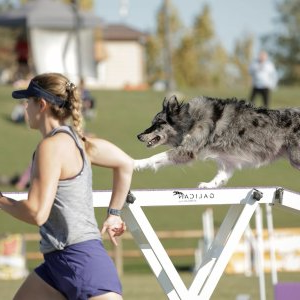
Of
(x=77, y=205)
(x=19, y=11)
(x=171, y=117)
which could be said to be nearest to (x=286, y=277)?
(x=171, y=117)

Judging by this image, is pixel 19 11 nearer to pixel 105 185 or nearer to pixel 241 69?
pixel 105 185

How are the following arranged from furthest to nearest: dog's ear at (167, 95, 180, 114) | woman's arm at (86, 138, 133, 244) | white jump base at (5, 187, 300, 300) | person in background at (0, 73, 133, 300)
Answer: dog's ear at (167, 95, 180, 114), white jump base at (5, 187, 300, 300), woman's arm at (86, 138, 133, 244), person in background at (0, 73, 133, 300)

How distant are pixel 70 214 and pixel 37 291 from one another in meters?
0.45

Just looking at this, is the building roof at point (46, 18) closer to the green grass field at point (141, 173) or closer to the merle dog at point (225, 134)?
the green grass field at point (141, 173)

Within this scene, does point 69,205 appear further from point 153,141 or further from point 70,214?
point 153,141

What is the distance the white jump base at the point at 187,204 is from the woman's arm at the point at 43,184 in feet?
3.91

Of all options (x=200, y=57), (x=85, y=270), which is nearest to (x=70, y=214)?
(x=85, y=270)

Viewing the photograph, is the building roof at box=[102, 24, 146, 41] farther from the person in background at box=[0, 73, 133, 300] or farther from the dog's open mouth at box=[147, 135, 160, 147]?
the person in background at box=[0, 73, 133, 300]

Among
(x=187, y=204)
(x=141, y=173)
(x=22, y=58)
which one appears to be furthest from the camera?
(x=22, y=58)

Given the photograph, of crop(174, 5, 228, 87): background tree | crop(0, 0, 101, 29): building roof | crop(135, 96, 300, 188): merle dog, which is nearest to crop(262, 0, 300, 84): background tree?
Answer: crop(174, 5, 228, 87): background tree

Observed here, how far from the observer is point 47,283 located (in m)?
4.34

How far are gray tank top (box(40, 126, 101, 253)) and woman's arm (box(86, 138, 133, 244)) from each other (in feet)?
0.36

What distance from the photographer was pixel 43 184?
3959 millimetres

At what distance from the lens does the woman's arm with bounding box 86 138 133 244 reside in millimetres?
4293
